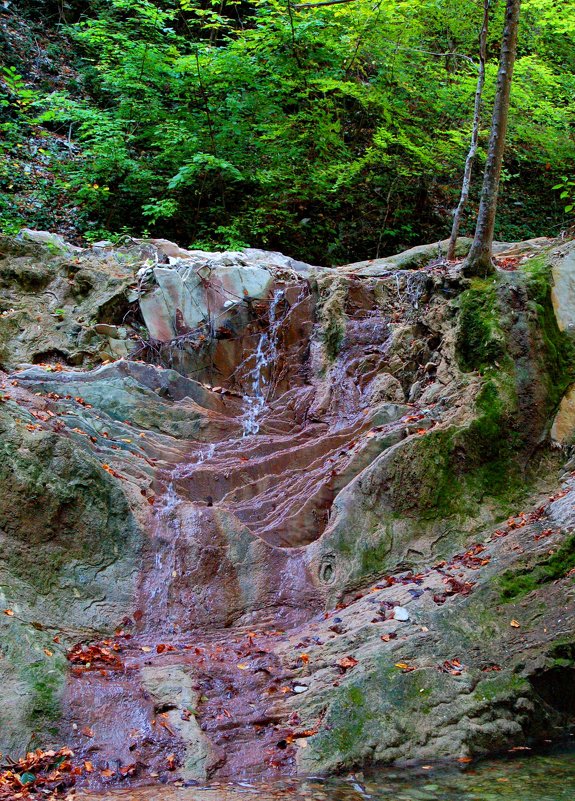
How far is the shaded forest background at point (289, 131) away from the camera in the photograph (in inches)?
594

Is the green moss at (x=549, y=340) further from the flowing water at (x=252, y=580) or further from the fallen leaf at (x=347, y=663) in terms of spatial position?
the fallen leaf at (x=347, y=663)

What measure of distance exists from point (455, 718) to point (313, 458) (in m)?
3.99

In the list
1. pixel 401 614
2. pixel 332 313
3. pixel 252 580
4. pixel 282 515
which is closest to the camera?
pixel 401 614

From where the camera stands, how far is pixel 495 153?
9.18 meters

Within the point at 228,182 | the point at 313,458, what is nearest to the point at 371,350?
the point at 313,458

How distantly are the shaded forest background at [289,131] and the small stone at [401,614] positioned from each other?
1003 centimetres

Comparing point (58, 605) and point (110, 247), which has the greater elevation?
point (110, 247)

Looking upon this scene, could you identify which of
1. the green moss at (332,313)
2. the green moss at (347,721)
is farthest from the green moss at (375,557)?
the green moss at (332,313)

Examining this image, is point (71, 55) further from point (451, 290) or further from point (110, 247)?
point (451, 290)

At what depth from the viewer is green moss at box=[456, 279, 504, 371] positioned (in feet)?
29.7

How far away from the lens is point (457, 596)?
6723mm

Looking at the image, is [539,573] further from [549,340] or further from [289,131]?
[289,131]

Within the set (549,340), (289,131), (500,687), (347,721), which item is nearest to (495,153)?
(549,340)

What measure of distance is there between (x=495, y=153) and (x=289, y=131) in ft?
25.3
